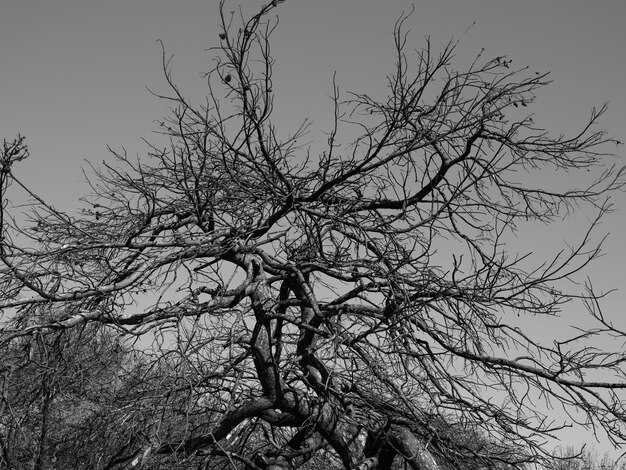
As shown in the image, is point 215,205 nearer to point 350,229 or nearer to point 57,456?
point 350,229

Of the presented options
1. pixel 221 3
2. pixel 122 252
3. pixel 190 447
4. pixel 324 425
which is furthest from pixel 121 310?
pixel 221 3

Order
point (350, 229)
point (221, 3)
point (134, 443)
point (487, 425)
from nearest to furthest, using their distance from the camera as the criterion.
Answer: point (221, 3) → point (487, 425) → point (134, 443) → point (350, 229)

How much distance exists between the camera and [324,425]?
21.1 ft

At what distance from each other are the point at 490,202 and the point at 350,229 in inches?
58.4

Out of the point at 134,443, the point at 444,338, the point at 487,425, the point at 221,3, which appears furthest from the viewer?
the point at 134,443

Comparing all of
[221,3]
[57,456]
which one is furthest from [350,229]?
[57,456]

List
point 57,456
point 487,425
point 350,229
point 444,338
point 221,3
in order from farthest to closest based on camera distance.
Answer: point 57,456
point 350,229
point 444,338
point 487,425
point 221,3

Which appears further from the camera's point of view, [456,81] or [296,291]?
[296,291]

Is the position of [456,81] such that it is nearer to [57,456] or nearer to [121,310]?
[121,310]

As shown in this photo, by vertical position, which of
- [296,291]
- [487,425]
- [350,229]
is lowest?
[487,425]

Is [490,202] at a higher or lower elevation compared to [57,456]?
higher

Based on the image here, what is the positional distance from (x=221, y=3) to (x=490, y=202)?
3.44m

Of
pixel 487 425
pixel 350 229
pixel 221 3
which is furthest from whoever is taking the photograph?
pixel 350 229

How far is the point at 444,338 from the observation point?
611 centimetres
